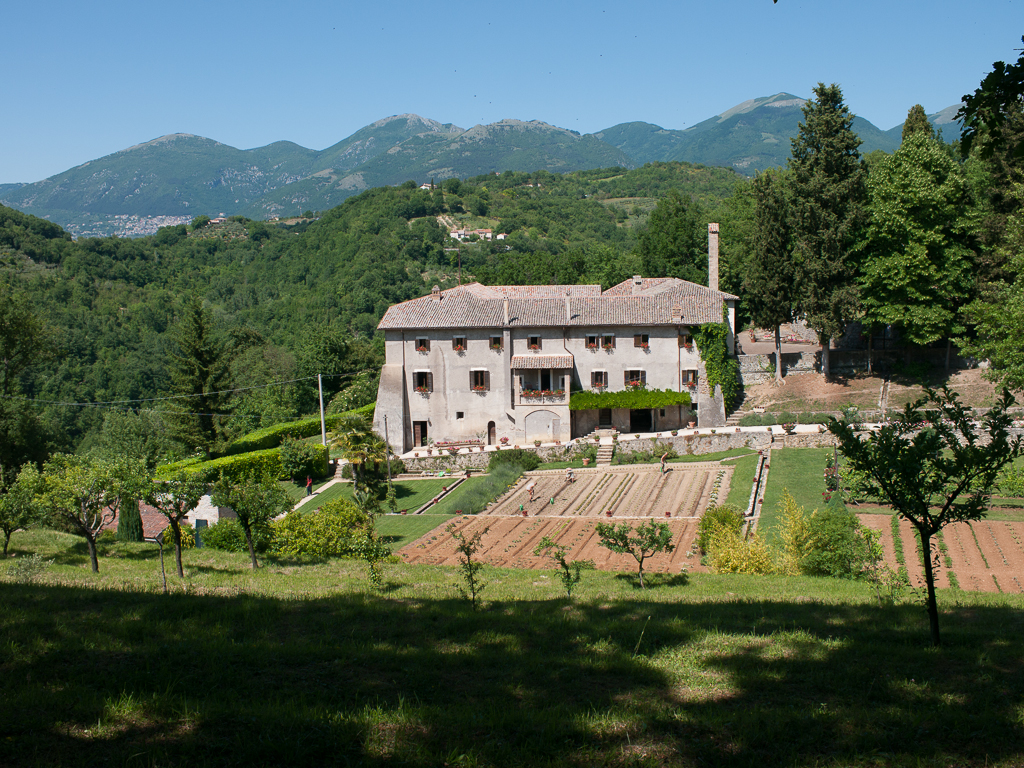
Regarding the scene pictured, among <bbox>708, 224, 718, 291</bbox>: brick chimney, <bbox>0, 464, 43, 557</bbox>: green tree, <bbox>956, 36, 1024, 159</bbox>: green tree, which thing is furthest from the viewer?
<bbox>708, 224, 718, 291</bbox>: brick chimney

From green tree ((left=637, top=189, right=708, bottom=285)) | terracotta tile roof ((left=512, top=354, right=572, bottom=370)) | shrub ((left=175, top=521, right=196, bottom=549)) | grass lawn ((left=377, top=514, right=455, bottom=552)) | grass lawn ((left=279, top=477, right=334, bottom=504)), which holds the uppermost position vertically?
green tree ((left=637, top=189, right=708, bottom=285))

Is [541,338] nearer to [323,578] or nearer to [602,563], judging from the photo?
[602,563]

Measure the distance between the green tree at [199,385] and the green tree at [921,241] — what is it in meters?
37.9

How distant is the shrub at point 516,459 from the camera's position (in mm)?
38125

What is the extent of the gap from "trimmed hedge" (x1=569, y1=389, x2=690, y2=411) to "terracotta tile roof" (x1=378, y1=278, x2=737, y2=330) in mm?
3744

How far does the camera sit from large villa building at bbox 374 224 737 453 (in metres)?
41.0

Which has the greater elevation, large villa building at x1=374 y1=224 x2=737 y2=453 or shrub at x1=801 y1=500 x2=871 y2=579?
→ large villa building at x1=374 y1=224 x2=737 y2=453

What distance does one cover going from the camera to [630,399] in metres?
40.8

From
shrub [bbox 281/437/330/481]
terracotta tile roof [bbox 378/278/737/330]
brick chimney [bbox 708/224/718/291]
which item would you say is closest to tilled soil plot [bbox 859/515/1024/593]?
terracotta tile roof [bbox 378/278/737/330]

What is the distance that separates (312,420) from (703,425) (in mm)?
24307

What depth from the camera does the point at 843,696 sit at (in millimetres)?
7223

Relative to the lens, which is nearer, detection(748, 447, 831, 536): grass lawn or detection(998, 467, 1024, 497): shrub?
detection(998, 467, 1024, 497): shrub

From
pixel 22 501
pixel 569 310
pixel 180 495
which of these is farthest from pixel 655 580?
pixel 569 310

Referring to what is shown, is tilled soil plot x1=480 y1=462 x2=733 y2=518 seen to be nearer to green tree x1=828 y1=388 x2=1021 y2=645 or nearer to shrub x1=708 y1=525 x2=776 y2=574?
shrub x1=708 y1=525 x2=776 y2=574
